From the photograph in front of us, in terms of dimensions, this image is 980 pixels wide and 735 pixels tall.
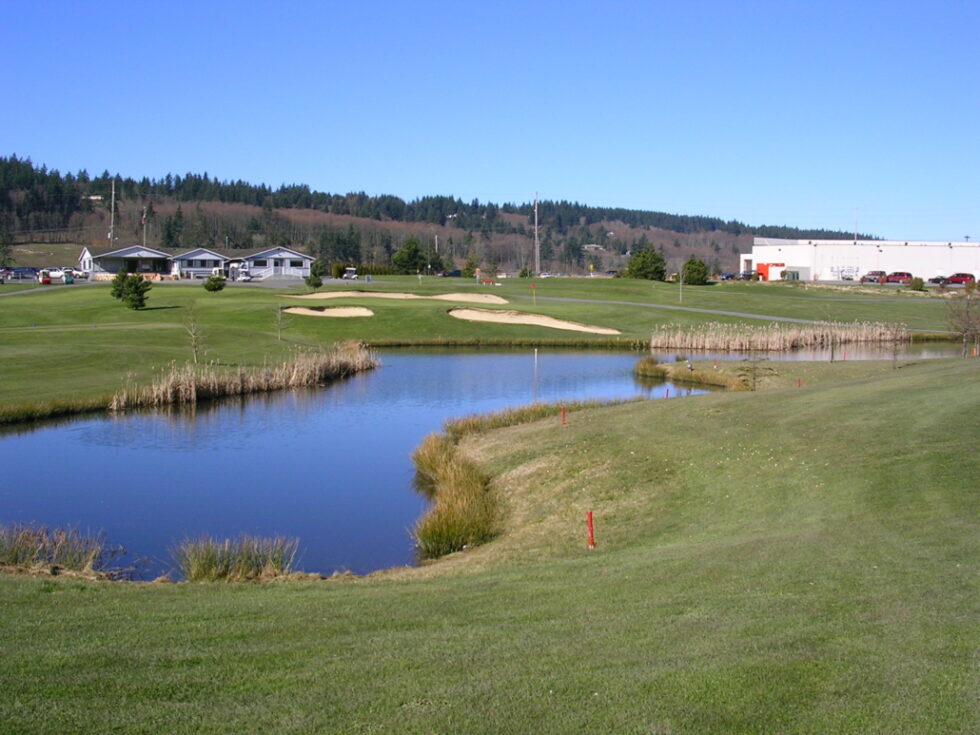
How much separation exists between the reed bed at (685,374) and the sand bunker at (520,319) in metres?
15.2

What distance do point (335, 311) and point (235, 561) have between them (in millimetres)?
46813

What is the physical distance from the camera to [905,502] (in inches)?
491

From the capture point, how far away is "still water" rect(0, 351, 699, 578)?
55.5 feet

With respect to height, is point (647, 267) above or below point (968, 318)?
above

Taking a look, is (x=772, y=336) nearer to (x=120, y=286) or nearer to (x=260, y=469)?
(x=260, y=469)

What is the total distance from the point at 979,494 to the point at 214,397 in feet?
83.1

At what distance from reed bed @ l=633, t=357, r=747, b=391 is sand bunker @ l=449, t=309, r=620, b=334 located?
Result: 15.2 m

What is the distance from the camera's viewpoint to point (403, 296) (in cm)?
6831

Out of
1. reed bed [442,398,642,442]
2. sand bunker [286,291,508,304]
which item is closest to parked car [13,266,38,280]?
sand bunker [286,291,508,304]

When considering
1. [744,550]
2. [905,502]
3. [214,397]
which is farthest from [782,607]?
[214,397]

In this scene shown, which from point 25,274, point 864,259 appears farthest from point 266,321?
point 864,259

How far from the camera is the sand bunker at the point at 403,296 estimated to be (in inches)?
2606

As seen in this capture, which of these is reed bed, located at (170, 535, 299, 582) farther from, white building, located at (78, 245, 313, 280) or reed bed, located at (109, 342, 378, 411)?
white building, located at (78, 245, 313, 280)

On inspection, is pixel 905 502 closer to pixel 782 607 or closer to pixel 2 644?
pixel 782 607
